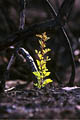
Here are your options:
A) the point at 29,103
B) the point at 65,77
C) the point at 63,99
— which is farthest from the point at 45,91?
the point at 65,77

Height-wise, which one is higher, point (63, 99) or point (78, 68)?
point (78, 68)

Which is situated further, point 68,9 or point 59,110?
point 68,9

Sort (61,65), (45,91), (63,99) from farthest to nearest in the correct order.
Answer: (61,65)
(45,91)
(63,99)

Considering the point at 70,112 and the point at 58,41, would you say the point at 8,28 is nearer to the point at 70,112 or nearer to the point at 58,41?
the point at 58,41

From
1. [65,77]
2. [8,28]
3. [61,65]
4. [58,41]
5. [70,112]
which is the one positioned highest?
[8,28]

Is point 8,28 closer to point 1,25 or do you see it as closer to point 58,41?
point 1,25

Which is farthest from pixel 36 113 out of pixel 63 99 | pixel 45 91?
pixel 45 91

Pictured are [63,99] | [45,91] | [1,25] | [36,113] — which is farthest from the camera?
[1,25]
